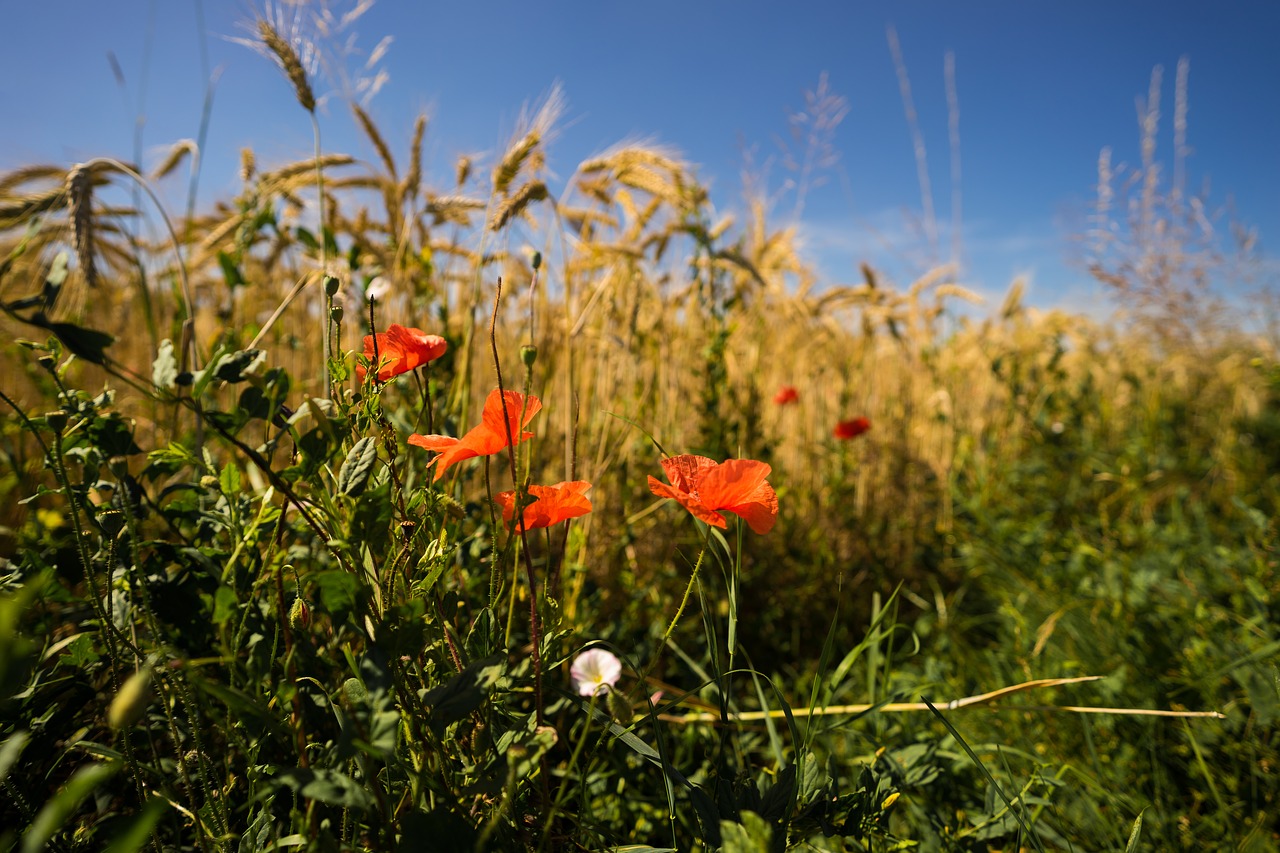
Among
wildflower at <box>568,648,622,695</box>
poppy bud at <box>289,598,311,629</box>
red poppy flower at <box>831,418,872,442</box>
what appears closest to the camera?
poppy bud at <box>289,598,311,629</box>

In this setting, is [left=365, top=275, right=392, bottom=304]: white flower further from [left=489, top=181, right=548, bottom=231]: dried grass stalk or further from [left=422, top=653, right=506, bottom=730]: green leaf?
[left=422, top=653, right=506, bottom=730]: green leaf

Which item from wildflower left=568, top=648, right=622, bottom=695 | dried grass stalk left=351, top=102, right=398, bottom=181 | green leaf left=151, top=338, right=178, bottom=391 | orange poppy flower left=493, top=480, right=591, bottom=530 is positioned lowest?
wildflower left=568, top=648, right=622, bottom=695

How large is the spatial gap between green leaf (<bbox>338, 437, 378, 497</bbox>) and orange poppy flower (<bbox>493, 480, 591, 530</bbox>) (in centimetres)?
11

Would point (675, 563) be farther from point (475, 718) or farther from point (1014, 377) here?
point (1014, 377)

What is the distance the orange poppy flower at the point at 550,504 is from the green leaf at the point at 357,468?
11 centimetres

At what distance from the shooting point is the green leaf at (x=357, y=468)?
18.4 inches

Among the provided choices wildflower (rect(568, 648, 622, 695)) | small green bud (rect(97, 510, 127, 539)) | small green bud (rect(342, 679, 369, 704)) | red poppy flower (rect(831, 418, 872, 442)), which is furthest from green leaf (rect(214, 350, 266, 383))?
red poppy flower (rect(831, 418, 872, 442))

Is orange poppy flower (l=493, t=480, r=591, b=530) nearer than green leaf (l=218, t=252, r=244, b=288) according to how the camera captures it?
Yes

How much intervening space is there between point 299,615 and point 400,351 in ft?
0.76

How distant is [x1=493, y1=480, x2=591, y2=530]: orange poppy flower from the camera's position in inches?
21.4

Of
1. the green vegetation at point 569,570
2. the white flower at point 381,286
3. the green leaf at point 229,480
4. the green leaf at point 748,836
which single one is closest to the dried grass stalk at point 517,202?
the green vegetation at point 569,570

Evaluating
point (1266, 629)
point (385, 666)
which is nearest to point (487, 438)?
point (385, 666)

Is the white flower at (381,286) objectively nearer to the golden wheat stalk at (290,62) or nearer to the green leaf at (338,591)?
the golden wheat stalk at (290,62)

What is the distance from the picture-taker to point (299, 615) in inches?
20.8
